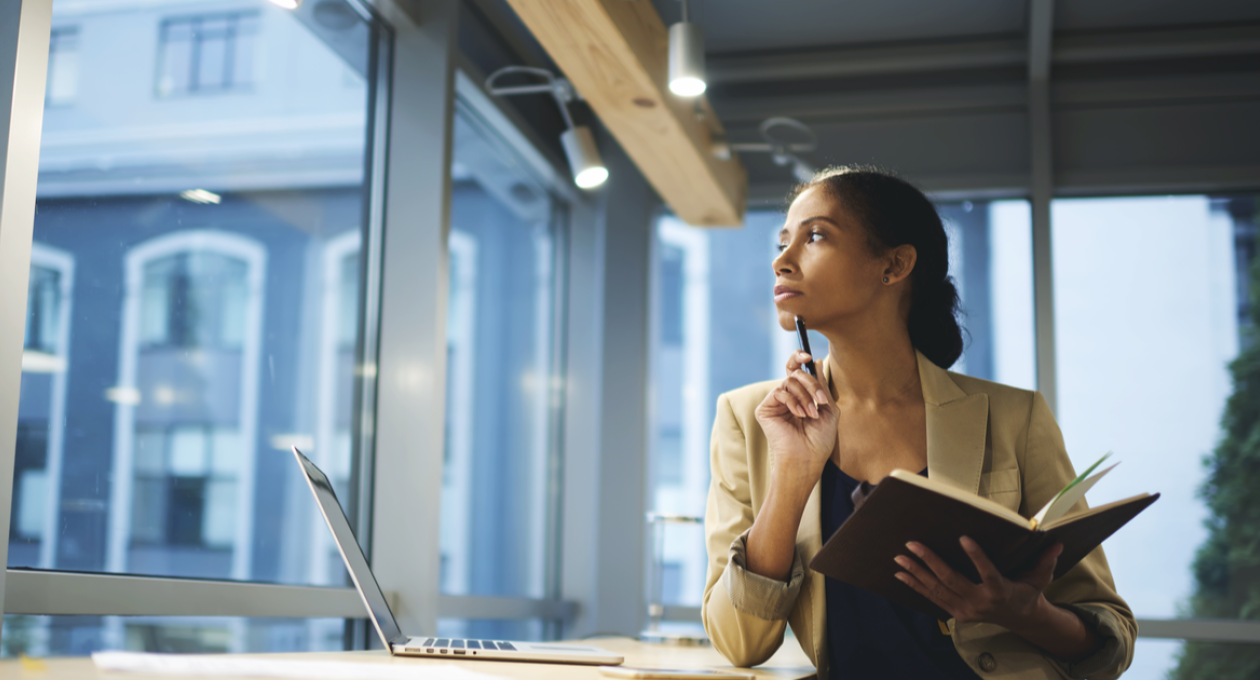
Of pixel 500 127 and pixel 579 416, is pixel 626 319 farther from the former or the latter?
pixel 500 127

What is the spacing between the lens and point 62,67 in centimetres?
182

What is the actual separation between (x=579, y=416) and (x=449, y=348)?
102 centimetres

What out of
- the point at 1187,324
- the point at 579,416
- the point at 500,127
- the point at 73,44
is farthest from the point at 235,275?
the point at 1187,324

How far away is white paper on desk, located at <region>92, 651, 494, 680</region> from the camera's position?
0.97 meters

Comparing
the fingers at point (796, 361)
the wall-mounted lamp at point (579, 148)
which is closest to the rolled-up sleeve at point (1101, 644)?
the fingers at point (796, 361)

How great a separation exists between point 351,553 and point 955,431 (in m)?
0.95

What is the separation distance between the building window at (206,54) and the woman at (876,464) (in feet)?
4.28

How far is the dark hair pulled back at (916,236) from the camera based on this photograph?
1.79 meters

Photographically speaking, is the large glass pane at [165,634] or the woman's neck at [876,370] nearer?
the large glass pane at [165,634]

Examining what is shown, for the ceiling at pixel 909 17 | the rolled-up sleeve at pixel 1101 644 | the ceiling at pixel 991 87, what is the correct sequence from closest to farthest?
the rolled-up sleeve at pixel 1101 644, the ceiling at pixel 909 17, the ceiling at pixel 991 87

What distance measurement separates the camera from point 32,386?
1702 millimetres

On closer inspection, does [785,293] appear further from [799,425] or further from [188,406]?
[188,406]

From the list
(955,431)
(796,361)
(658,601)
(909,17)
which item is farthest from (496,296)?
(955,431)

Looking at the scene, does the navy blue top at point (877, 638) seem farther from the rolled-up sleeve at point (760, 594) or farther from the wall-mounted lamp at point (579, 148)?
the wall-mounted lamp at point (579, 148)
